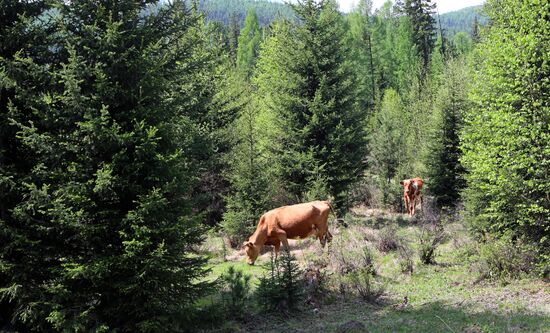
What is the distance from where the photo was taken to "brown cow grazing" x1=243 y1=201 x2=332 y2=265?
43.9 feet

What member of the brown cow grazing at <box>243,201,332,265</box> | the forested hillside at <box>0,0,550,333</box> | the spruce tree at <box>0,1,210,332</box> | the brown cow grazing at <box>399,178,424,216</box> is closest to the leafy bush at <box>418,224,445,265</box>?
the forested hillside at <box>0,0,550,333</box>

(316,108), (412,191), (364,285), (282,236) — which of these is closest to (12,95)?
(282,236)

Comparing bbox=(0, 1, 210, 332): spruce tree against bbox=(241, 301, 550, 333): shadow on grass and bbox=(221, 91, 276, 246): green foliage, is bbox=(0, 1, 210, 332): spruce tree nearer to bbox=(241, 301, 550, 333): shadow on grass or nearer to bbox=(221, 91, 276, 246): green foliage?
bbox=(241, 301, 550, 333): shadow on grass

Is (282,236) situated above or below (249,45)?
below

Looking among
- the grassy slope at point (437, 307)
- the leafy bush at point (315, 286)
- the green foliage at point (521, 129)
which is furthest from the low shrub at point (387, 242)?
the leafy bush at point (315, 286)

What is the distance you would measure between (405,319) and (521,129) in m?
5.97

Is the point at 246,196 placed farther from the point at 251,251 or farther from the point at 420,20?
the point at 420,20

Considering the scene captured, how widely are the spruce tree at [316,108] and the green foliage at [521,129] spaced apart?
730cm

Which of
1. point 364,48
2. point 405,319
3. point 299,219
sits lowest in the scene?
point 405,319

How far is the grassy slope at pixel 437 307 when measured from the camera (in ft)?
27.2

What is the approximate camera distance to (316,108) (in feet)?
63.6

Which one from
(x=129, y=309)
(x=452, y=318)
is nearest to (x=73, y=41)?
(x=129, y=309)

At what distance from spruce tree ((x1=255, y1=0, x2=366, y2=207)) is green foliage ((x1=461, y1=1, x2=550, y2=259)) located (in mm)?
7296

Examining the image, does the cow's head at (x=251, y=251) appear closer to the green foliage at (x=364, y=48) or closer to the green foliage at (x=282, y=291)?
the green foliage at (x=282, y=291)
